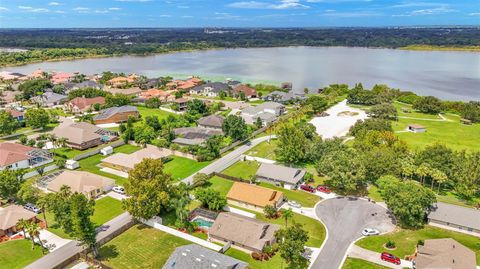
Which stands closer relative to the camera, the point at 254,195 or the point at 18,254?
the point at 18,254

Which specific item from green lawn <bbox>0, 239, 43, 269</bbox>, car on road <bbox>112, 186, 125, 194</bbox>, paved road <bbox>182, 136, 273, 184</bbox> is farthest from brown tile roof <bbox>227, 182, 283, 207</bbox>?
green lawn <bbox>0, 239, 43, 269</bbox>

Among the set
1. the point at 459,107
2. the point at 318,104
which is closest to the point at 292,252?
the point at 318,104

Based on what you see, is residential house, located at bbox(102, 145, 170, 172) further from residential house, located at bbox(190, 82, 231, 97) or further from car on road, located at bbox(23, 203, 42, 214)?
residential house, located at bbox(190, 82, 231, 97)

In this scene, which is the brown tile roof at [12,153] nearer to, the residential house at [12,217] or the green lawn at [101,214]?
the residential house at [12,217]

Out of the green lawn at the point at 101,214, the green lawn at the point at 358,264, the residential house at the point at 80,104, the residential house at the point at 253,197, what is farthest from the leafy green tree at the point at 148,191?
the residential house at the point at 80,104

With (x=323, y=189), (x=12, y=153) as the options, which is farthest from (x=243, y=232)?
(x=12, y=153)

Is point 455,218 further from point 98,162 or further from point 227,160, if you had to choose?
point 98,162
